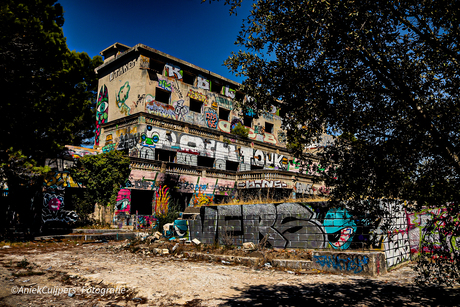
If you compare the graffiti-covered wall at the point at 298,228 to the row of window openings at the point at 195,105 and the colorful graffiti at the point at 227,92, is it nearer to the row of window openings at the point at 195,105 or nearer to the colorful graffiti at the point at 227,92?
the row of window openings at the point at 195,105

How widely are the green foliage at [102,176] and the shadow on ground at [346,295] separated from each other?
14826mm

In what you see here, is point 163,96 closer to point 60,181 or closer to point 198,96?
point 198,96

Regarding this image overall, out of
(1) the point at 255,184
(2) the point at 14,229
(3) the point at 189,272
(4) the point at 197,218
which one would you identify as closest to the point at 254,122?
(1) the point at 255,184

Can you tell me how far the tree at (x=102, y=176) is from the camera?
18.5 metres

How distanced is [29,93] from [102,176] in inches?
306

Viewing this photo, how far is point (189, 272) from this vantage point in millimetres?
7312

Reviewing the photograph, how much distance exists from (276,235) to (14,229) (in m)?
12.5

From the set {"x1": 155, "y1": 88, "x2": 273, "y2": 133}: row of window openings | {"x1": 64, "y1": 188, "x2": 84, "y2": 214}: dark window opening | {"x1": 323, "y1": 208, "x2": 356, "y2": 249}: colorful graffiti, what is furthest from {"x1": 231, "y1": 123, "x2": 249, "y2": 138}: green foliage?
{"x1": 323, "y1": 208, "x2": 356, "y2": 249}: colorful graffiti

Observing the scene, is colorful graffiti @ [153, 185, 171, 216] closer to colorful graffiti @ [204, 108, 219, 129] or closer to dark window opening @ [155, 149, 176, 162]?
dark window opening @ [155, 149, 176, 162]

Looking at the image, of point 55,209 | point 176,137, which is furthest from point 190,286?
point 176,137

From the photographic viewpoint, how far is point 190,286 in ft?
19.6

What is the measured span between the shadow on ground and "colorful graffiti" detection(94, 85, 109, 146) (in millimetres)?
23439

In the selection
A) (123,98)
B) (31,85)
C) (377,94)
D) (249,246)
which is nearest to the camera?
(377,94)

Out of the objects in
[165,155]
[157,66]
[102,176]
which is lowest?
[102,176]
